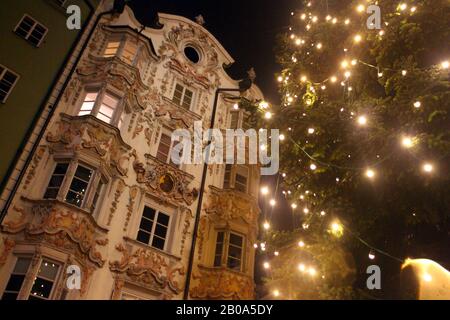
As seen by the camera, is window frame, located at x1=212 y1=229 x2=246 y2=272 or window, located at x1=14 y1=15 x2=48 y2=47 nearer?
window, located at x1=14 y1=15 x2=48 y2=47

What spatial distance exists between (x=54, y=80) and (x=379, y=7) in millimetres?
11488

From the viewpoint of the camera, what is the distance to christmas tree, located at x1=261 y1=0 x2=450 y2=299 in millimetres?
6668

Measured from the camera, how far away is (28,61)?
13961mm

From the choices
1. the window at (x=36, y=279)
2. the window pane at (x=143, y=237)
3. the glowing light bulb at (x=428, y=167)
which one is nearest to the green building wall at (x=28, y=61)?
the window at (x=36, y=279)

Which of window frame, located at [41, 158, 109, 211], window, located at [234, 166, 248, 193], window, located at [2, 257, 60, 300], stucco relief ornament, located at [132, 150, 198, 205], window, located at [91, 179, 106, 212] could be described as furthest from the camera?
window, located at [234, 166, 248, 193]

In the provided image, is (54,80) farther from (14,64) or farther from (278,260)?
(278,260)

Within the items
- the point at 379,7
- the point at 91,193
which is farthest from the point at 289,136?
the point at 91,193

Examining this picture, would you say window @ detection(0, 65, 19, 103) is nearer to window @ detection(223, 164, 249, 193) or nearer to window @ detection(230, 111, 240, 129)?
window @ detection(223, 164, 249, 193)

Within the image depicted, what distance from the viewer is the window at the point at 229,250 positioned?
14.9m

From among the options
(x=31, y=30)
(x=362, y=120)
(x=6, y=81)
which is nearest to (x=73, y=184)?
(x=6, y=81)

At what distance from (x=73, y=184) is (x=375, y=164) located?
951 cm

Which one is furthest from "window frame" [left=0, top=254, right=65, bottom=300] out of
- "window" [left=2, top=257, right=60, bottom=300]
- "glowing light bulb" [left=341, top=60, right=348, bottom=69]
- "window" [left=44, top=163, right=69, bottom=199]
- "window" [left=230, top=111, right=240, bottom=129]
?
"window" [left=230, top=111, right=240, bottom=129]

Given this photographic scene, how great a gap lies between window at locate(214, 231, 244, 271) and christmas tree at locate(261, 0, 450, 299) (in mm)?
6176

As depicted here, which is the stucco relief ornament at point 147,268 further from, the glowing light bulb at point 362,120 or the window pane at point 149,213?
the glowing light bulb at point 362,120
